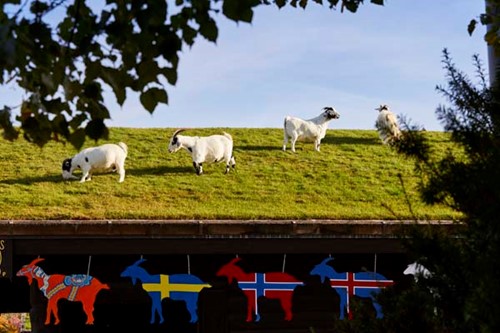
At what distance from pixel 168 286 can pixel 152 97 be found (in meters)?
5.72

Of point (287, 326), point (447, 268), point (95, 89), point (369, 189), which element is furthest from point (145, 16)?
point (369, 189)

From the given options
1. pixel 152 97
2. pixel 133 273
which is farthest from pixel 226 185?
pixel 152 97

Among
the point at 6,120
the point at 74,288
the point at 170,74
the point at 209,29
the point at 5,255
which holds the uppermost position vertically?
the point at 209,29

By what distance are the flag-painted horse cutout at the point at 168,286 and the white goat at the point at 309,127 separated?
5800 millimetres

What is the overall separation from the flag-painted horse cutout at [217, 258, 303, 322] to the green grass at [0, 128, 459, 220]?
68 cm

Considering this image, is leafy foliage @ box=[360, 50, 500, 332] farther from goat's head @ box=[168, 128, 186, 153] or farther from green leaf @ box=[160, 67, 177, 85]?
goat's head @ box=[168, 128, 186, 153]

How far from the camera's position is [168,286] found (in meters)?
9.49

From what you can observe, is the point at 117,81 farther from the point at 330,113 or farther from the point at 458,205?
the point at 330,113

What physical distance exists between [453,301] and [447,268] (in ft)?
0.51

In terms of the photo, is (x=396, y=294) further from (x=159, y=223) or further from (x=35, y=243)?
(x=35, y=243)

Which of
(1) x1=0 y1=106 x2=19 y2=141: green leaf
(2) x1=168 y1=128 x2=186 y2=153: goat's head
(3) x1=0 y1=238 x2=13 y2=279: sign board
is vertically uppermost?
(1) x1=0 y1=106 x2=19 y2=141: green leaf

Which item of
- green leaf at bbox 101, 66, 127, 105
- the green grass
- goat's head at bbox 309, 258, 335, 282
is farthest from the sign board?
green leaf at bbox 101, 66, 127, 105

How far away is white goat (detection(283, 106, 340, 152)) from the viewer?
589 inches

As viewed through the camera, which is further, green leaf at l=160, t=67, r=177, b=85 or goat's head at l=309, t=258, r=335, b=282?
goat's head at l=309, t=258, r=335, b=282
